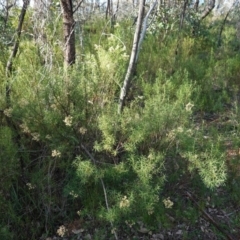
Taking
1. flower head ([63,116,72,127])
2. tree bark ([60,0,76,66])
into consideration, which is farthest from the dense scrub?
tree bark ([60,0,76,66])

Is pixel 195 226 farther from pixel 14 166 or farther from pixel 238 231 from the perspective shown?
pixel 14 166

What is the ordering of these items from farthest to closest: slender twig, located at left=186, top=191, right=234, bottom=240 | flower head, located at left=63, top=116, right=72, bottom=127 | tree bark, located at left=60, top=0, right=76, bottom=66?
tree bark, located at left=60, top=0, right=76, bottom=66, slender twig, located at left=186, top=191, right=234, bottom=240, flower head, located at left=63, top=116, right=72, bottom=127

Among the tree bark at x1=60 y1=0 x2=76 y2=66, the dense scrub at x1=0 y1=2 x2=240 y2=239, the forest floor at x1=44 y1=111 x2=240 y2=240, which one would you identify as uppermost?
the tree bark at x1=60 y1=0 x2=76 y2=66

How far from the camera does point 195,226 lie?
3031 mm

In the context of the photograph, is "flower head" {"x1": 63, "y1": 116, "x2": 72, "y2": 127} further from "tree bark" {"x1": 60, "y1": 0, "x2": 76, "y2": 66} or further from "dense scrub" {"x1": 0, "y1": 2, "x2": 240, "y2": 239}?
"tree bark" {"x1": 60, "y1": 0, "x2": 76, "y2": 66}

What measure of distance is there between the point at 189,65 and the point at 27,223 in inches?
155

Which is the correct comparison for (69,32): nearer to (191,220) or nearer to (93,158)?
(93,158)

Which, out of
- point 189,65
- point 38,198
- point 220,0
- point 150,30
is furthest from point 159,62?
point 220,0

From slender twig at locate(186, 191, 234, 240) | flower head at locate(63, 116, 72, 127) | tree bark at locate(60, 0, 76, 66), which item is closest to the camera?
flower head at locate(63, 116, 72, 127)

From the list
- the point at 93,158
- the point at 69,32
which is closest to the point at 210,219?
the point at 93,158

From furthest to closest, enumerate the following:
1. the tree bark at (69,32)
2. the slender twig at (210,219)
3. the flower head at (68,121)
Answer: the tree bark at (69,32)
the slender twig at (210,219)
the flower head at (68,121)

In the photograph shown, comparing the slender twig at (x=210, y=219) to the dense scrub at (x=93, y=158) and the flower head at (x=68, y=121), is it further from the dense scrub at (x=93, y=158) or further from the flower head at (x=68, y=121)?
the flower head at (x=68, y=121)

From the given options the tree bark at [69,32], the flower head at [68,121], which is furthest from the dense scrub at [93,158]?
the tree bark at [69,32]

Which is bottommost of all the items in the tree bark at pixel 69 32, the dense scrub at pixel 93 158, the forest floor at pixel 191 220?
the forest floor at pixel 191 220
